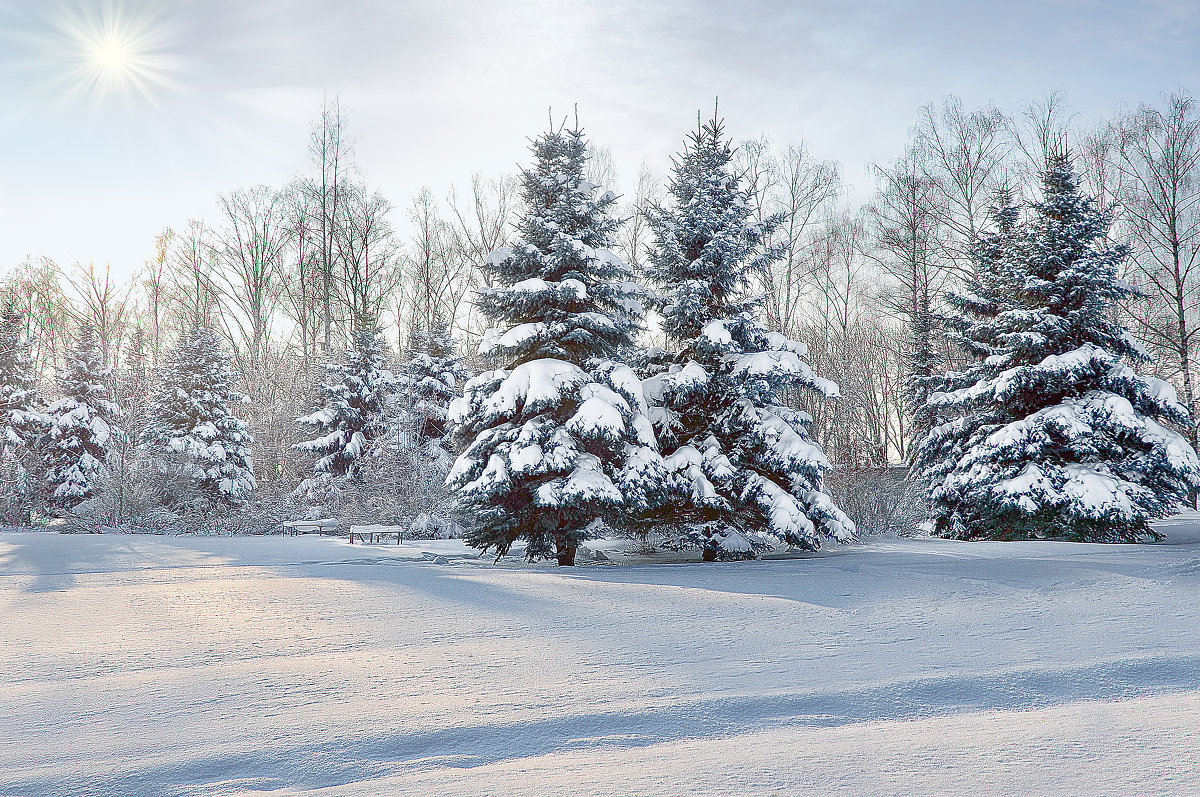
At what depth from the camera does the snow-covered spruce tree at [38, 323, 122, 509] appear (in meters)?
24.6

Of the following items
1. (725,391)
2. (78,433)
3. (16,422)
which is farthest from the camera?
(16,422)

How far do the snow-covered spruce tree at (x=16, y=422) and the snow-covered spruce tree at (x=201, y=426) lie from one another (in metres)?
3.76

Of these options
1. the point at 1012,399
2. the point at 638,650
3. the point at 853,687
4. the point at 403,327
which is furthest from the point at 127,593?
the point at 403,327

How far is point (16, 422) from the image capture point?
25.7 m

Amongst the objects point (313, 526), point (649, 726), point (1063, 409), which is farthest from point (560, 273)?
point (313, 526)

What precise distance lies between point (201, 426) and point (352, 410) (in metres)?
4.69

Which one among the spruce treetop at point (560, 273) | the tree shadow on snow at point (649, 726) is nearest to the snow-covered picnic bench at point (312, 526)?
the spruce treetop at point (560, 273)

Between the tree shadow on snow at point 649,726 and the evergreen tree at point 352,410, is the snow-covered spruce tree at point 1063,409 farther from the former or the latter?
the evergreen tree at point 352,410

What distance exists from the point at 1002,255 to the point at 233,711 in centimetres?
2121

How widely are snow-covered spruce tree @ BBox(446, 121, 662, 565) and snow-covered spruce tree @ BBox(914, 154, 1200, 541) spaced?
8288mm

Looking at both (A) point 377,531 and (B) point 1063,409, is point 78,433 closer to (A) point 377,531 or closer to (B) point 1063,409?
(A) point 377,531

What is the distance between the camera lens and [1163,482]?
51.2 ft

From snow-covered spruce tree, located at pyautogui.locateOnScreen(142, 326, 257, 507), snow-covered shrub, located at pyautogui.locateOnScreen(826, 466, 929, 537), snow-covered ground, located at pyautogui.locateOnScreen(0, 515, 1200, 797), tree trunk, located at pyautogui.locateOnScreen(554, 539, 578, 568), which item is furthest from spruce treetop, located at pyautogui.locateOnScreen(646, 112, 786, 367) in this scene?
snow-covered spruce tree, located at pyautogui.locateOnScreen(142, 326, 257, 507)

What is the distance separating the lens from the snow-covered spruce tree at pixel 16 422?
23906 mm
